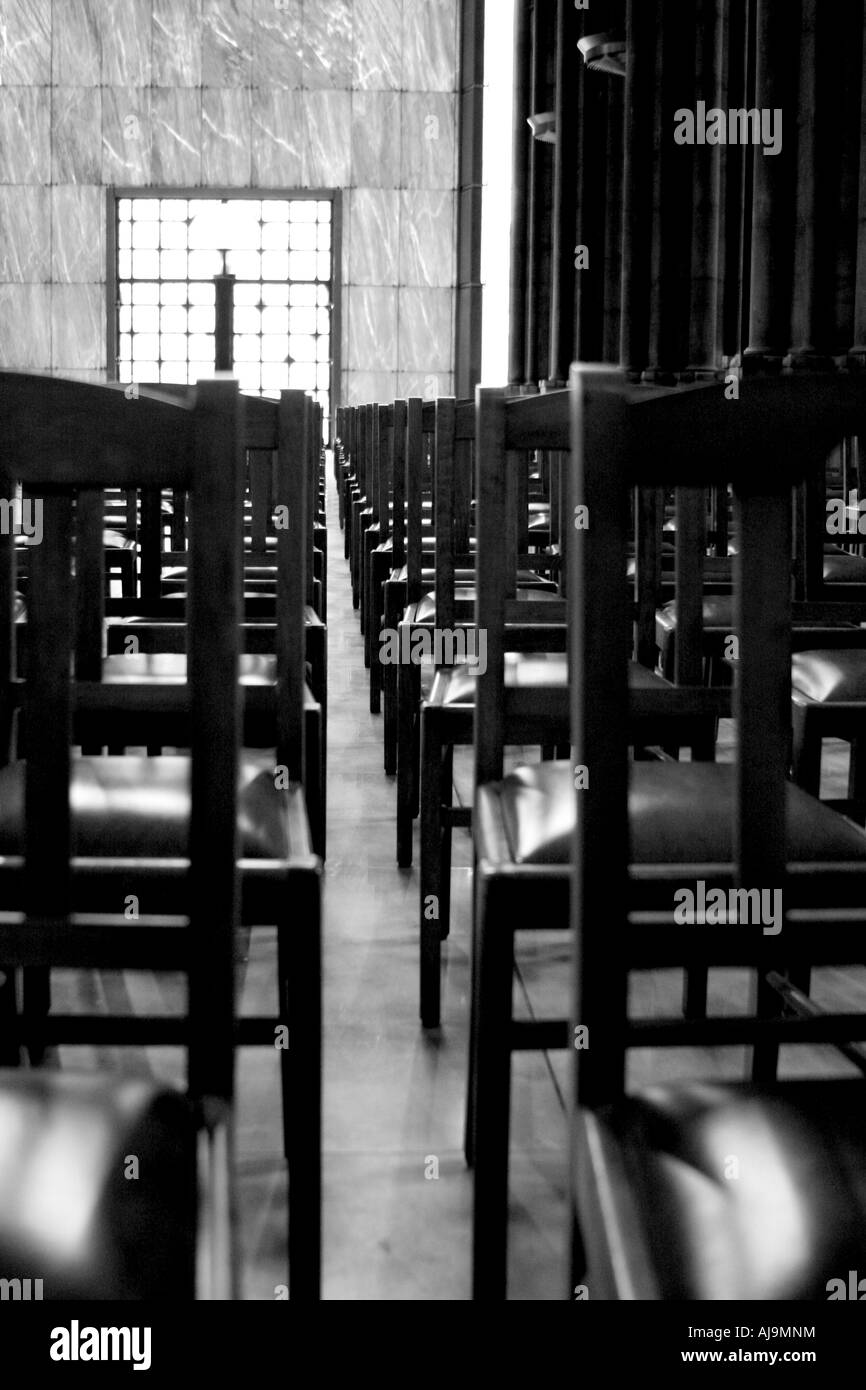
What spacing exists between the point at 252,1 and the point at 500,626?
583 inches

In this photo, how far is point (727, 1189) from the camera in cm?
88

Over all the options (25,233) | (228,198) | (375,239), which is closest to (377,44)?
(375,239)

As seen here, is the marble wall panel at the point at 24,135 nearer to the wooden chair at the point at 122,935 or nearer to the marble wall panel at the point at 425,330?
the marble wall panel at the point at 425,330

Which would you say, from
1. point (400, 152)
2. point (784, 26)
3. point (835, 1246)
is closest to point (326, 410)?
point (400, 152)

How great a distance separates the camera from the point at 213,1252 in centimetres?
84

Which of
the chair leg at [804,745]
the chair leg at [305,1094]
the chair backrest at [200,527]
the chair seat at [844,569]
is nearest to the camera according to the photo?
the chair backrest at [200,527]

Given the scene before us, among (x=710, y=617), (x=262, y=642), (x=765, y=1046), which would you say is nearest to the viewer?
(x=765, y=1046)

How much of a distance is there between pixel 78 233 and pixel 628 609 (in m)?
15.2

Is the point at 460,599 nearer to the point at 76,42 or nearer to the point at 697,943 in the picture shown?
the point at 697,943

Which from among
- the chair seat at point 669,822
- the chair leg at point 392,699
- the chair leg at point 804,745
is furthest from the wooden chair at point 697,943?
the chair leg at point 392,699

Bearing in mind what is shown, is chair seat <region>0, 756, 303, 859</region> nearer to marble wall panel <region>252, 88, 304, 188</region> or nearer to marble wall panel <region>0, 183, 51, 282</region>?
marble wall panel <region>0, 183, 51, 282</region>

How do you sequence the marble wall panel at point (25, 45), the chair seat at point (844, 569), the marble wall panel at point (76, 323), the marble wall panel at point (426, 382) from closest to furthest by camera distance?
the chair seat at point (844, 569) < the marble wall panel at point (25, 45) < the marble wall panel at point (76, 323) < the marble wall panel at point (426, 382)

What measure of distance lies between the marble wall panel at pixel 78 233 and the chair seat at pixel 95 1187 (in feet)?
49.7

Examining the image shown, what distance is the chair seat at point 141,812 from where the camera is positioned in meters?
1.51
